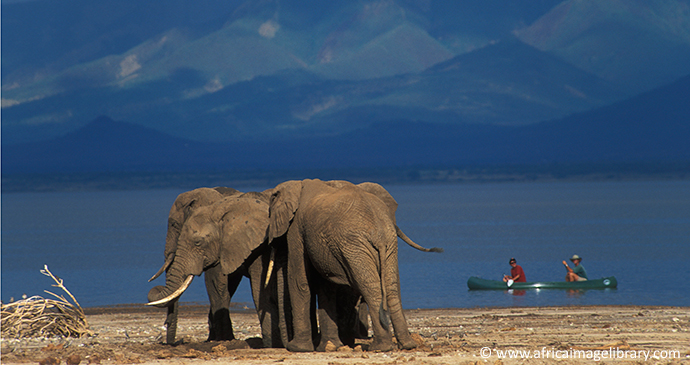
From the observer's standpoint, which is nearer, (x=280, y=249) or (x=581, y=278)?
(x=280, y=249)

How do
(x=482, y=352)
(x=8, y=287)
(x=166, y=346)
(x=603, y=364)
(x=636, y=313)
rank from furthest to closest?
1. (x=8, y=287)
2. (x=636, y=313)
3. (x=166, y=346)
4. (x=482, y=352)
5. (x=603, y=364)

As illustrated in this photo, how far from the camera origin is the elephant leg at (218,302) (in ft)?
45.8

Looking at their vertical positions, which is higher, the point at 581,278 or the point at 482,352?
the point at 581,278

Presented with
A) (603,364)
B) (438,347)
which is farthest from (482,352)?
(603,364)

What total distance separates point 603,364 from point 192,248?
5.81 meters

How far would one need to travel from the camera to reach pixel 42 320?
14773mm

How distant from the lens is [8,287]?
121 feet

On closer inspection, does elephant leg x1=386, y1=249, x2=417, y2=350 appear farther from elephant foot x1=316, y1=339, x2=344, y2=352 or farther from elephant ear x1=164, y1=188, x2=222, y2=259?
elephant ear x1=164, y1=188, x2=222, y2=259

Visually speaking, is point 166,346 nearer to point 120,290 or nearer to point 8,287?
point 120,290


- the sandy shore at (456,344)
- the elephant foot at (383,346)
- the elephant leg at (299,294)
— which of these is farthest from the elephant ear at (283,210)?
the elephant foot at (383,346)

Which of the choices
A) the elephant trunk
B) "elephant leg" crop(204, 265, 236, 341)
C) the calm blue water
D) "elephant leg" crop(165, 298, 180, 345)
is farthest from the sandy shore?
the calm blue water

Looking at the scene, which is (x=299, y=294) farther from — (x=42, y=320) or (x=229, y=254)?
(x=42, y=320)

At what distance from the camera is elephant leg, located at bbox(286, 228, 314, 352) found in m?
12.5

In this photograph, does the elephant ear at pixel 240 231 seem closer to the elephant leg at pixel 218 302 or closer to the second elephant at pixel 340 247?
the second elephant at pixel 340 247
